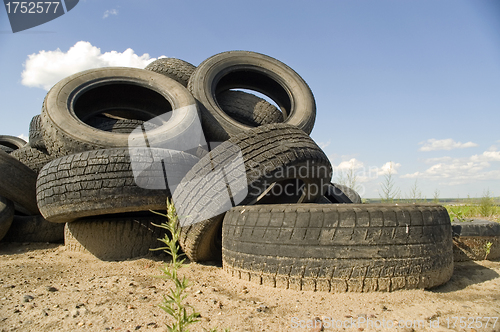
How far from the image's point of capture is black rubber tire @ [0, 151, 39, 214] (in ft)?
14.4

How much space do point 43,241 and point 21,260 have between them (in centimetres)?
97

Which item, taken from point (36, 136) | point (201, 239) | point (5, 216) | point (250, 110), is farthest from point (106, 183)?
point (250, 110)

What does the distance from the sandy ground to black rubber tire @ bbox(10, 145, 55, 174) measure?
2201 mm

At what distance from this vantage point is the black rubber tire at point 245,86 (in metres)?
5.12

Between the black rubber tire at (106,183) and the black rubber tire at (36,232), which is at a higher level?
the black rubber tire at (106,183)

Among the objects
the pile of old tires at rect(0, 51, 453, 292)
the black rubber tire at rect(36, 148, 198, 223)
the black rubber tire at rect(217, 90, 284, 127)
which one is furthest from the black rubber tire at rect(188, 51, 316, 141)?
the black rubber tire at rect(36, 148, 198, 223)

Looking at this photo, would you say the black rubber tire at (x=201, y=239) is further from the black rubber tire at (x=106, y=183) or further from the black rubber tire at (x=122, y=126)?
the black rubber tire at (x=122, y=126)

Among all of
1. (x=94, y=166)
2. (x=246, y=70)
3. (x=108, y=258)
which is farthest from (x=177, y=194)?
(x=246, y=70)

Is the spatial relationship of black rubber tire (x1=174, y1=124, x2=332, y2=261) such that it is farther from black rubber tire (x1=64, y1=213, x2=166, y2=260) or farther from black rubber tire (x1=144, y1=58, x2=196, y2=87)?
black rubber tire (x1=144, y1=58, x2=196, y2=87)

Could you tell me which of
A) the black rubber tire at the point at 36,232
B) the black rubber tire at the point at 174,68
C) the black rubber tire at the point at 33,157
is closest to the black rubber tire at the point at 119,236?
the black rubber tire at the point at 36,232

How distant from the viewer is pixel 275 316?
2.01 meters

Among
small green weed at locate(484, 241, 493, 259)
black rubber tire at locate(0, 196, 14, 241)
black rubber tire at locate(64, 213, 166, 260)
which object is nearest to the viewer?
small green weed at locate(484, 241, 493, 259)

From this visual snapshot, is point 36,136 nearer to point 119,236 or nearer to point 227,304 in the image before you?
point 119,236

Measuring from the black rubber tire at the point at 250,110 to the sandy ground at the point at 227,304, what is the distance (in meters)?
3.49
